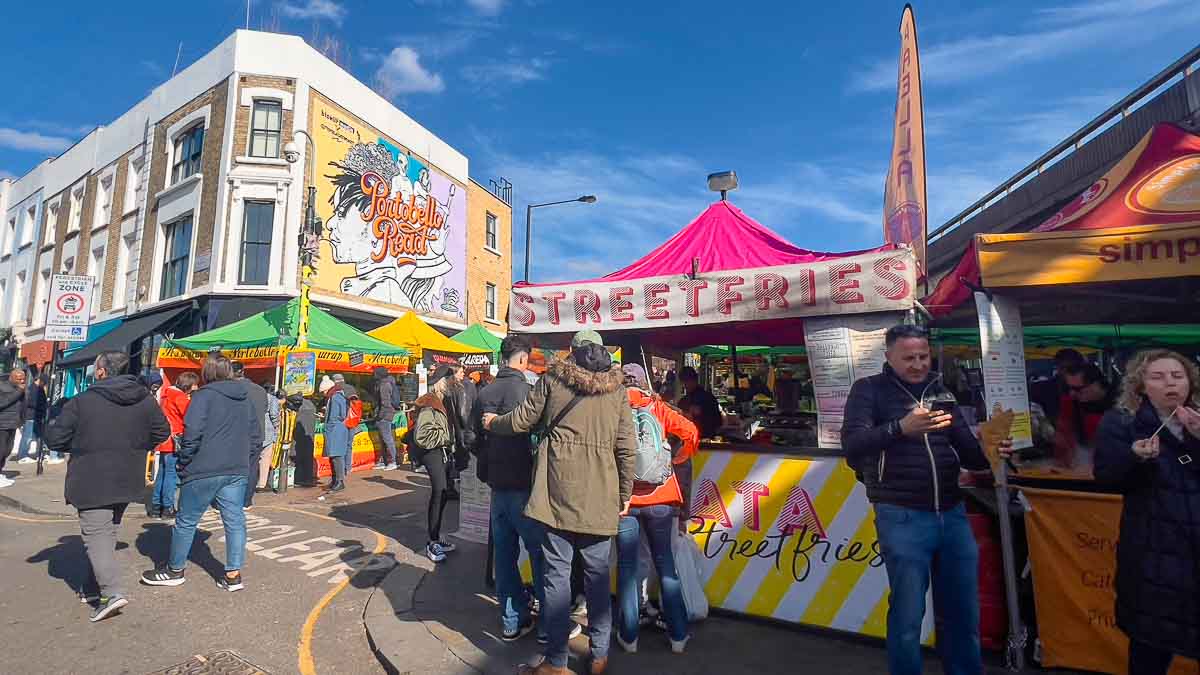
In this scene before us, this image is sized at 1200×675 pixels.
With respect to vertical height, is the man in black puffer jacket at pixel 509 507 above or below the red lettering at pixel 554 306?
below

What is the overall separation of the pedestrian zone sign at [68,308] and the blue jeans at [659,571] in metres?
11.4

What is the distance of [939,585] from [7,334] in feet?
114

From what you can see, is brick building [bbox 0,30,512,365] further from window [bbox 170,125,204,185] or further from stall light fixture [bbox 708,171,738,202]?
stall light fixture [bbox 708,171,738,202]

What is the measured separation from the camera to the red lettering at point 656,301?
431 cm

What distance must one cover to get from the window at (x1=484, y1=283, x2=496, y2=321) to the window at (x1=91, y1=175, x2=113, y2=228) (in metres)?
12.6

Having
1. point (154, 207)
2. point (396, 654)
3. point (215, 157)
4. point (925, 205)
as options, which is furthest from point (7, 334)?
point (925, 205)

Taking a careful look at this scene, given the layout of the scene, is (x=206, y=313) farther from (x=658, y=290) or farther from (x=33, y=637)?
(x=658, y=290)

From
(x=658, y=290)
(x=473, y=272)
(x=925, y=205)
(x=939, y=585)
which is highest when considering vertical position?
(x=473, y=272)

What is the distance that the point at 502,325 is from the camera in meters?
24.0

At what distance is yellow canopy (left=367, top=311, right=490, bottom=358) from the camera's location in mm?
12844

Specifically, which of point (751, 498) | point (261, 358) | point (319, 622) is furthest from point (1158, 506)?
point (261, 358)

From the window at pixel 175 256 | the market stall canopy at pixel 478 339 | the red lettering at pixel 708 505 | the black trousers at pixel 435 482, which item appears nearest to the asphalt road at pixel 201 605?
the black trousers at pixel 435 482

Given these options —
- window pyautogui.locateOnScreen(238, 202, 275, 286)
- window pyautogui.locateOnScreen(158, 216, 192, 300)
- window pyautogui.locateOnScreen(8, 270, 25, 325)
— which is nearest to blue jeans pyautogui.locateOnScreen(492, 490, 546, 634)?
window pyautogui.locateOnScreen(238, 202, 275, 286)

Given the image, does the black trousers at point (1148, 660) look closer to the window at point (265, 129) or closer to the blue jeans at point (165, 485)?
the blue jeans at point (165, 485)
